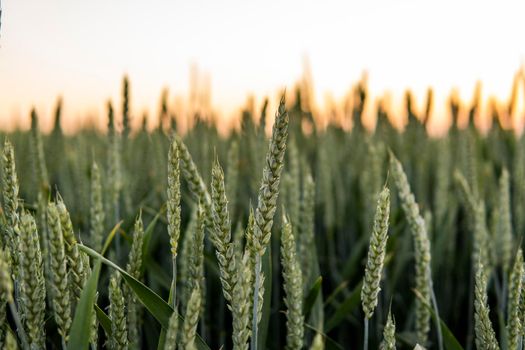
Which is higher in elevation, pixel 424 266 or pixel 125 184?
pixel 125 184

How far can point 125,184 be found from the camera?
71.5 inches

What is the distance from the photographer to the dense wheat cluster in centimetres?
75

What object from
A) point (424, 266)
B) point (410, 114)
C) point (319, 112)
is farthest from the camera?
point (319, 112)

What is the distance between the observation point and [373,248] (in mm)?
798

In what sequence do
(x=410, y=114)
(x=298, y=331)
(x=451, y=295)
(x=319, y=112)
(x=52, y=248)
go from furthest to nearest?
(x=319, y=112) → (x=410, y=114) → (x=451, y=295) → (x=298, y=331) → (x=52, y=248)

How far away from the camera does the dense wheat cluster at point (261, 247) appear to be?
0.75 metres

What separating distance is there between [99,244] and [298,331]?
0.50 m

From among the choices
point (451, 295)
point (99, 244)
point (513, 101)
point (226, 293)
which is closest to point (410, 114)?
point (513, 101)

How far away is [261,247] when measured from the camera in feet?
2.34

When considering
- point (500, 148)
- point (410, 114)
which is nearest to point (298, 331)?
point (410, 114)

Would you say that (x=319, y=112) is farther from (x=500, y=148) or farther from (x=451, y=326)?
(x=451, y=326)

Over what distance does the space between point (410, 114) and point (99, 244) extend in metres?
1.96

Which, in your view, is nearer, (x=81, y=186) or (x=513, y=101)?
(x=81, y=186)

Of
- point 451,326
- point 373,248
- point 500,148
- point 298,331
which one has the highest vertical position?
point 500,148
